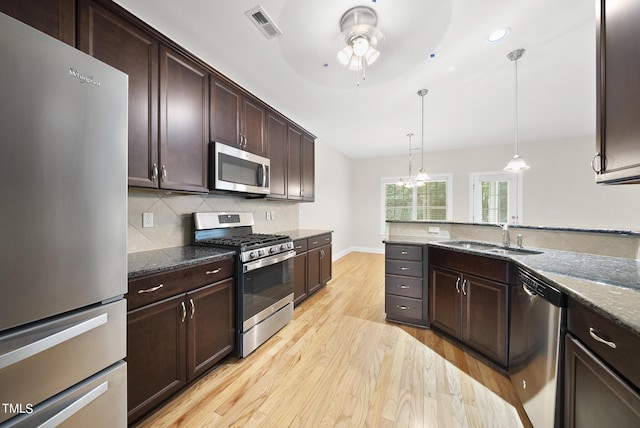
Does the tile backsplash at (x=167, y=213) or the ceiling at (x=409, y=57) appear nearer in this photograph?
the ceiling at (x=409, y=57)

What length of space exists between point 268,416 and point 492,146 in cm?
669

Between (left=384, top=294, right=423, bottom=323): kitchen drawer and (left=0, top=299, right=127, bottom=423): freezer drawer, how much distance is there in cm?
228

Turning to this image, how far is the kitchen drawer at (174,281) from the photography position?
4.19 ft

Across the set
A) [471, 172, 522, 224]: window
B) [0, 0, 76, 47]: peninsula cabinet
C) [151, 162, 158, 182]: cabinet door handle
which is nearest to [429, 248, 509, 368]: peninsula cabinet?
[151, 162, 158, 182]: cabinet door handle

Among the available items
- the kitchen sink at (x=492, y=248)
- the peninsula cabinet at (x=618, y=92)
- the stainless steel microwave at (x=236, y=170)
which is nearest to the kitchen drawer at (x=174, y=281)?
the stainless steel microwave at (x=236, y=170)

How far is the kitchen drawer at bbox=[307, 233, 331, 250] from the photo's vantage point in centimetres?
317

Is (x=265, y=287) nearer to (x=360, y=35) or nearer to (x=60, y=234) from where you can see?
(x=60, y=234)

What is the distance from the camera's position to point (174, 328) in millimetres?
1472

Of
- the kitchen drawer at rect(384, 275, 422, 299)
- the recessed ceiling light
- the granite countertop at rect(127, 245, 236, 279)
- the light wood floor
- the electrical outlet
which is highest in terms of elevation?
the recessed ceiling light

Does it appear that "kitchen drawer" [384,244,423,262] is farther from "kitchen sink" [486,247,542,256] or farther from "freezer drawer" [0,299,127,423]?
"freezer drawer" [0,299,127,423]

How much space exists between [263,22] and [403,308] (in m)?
2.83

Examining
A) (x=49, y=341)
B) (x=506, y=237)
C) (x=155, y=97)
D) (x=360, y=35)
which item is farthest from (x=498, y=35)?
(x=49, y=341)

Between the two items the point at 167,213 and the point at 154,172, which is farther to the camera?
the point at 167,213

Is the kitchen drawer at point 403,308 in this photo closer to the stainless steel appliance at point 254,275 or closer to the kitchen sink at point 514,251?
the kitchen sink at point 514,251
